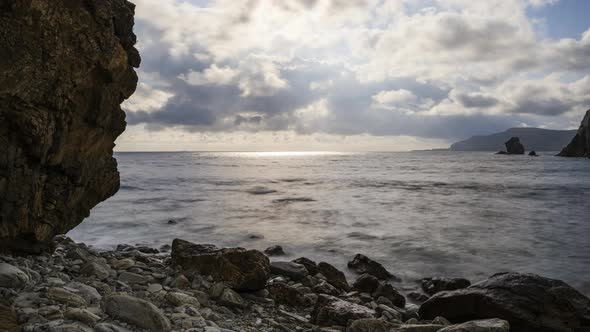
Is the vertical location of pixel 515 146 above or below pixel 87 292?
above

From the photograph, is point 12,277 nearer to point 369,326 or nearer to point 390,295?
point 369,326

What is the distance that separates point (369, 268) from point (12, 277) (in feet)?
27.3

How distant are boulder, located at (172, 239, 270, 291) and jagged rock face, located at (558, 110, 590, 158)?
120995 millimetres

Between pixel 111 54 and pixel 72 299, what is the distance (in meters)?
3.97

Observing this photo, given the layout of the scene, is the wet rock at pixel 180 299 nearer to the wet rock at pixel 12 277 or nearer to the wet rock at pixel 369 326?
the wet rock at pixel 12 277

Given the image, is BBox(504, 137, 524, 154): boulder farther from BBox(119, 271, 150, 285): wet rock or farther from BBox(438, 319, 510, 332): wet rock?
BBox(119, 271, 150, 285): wet rock

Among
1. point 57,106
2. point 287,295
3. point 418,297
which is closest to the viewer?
point 57,106

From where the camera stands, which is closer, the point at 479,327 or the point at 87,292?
the point at 87,292

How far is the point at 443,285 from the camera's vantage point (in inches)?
365

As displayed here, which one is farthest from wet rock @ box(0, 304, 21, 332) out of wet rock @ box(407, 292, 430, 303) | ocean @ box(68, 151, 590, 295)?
ocean @ box(68, 151, 590, 295)

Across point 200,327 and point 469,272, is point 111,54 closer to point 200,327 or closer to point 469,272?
point 200,327

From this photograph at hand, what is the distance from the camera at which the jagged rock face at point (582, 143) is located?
103200 mm

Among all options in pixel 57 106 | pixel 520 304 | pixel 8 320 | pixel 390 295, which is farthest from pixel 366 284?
pixel 8 320

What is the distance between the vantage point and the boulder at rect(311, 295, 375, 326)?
19.3 feet
